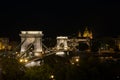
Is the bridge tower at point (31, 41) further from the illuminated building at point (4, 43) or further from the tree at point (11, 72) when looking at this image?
the tree at point (11, 72)

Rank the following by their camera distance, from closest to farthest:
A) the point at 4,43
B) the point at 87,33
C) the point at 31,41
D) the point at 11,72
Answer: the point at 11,72 < the point at 31,41 < the point at 4,43 < the point at 87,33

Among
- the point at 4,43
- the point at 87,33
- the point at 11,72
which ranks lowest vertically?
the point at 4,43

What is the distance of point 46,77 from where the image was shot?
24469 mm

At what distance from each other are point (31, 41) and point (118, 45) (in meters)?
31.8

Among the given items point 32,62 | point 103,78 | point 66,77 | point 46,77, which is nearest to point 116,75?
point 103,78

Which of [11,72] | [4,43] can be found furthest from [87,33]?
[11,72]

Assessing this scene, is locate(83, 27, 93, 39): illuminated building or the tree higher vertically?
locate(83, 27, 93, 39): illuminated building

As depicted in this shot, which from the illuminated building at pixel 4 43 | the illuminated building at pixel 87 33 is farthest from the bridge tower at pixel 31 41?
the illuminated building at pixel 87 33

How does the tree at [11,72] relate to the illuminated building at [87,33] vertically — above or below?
below

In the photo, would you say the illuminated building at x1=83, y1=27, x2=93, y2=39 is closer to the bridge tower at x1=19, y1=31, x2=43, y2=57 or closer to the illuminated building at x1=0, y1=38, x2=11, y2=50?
the illuminated building at x1=0, y1=38, x2=11, y2=50

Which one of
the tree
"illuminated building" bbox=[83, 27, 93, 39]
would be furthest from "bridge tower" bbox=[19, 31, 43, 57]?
"illuminated building" bbox=[83, 27, 93, 39]

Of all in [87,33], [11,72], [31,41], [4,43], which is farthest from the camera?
[87,33]

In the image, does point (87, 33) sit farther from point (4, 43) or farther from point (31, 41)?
point (31, 41)

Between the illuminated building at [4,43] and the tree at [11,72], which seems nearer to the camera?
the tree at [11,72]
